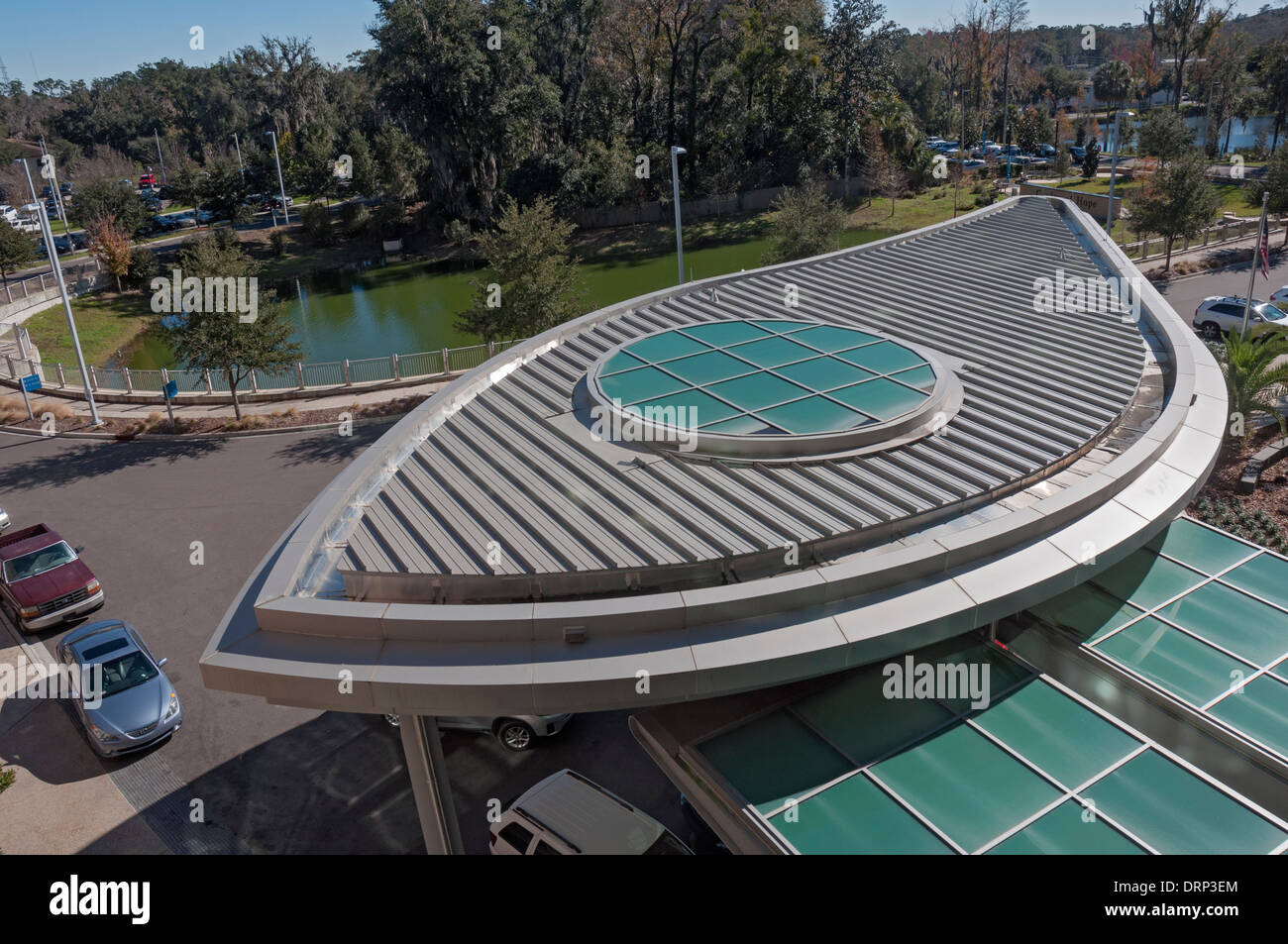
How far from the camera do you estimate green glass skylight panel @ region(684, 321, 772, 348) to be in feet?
53.6

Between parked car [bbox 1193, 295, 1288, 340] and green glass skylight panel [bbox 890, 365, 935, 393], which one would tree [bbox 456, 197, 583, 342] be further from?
parked car [bbox 1193, 295, 1288, 340]

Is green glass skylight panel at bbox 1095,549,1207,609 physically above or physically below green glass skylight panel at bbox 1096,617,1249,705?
above

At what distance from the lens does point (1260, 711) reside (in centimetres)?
954

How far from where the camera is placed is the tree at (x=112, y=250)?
4888 cm

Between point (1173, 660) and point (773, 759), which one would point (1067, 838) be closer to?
point (773, 759)

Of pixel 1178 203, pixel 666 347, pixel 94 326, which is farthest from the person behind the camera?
pixel 94 326

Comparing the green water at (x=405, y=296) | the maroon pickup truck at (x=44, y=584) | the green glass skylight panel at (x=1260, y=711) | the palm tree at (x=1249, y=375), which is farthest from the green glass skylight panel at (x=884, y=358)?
the green water at (x=405, y=296)

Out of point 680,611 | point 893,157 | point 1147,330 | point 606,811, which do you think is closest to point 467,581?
point 680,611

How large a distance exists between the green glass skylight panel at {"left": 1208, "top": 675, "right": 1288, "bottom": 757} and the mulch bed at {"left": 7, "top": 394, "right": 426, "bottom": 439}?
23035 mm

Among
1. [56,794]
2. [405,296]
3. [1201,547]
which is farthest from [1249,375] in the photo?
[405,296]

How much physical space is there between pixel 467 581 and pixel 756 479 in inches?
154

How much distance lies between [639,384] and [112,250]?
1809 inches

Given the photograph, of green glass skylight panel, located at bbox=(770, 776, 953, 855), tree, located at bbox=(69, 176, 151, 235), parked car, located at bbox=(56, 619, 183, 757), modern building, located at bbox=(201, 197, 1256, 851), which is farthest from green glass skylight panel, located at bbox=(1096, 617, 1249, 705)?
tree, located at bbox=(69, 176, 151, 235)

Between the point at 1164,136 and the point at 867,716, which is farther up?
the point at 1164,136
